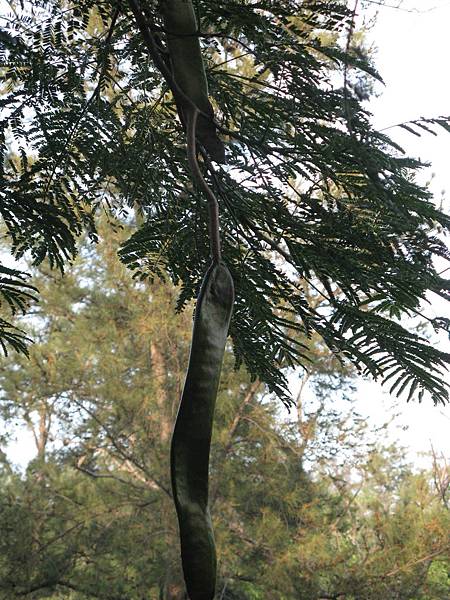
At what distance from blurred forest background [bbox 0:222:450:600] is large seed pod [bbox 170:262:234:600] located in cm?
307

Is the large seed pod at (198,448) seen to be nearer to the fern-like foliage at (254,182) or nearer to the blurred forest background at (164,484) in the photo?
the fern-like foliage at (254,182)

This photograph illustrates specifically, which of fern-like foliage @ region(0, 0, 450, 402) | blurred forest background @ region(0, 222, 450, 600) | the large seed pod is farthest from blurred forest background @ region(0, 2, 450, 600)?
the large seed pod

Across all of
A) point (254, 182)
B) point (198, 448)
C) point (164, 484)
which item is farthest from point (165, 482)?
point (198, 448)

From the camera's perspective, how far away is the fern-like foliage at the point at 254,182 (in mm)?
616

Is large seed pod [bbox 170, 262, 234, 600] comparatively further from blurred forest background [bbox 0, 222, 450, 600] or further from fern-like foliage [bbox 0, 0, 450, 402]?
blurred forest background [bbox 0, 222, 450, 600]

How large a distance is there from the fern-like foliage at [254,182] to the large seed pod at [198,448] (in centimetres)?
26

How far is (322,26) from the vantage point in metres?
0.57

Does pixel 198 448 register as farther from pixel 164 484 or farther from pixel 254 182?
pixel 164 484

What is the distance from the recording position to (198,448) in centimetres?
34

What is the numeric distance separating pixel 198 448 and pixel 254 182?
1.42ft

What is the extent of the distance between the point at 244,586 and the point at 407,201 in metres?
3.58

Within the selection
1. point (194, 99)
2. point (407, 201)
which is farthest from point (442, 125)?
point (194, 99)

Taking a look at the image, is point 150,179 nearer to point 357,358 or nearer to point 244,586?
point 357,358

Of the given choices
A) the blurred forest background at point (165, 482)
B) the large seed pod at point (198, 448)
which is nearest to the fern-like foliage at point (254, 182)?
the large seed pod at point (198, 448)
